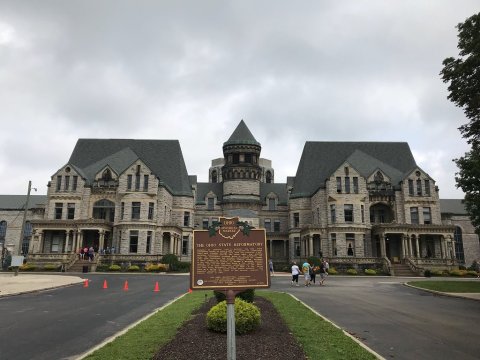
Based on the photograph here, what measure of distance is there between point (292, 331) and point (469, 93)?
22314 mm

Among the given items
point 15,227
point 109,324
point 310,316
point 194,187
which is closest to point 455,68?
point 310,316

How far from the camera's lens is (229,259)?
8.78 meters

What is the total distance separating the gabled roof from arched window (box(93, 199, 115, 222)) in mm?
24478

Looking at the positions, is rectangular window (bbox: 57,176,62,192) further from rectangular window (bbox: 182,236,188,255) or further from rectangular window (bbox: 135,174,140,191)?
rectangular window (bbox: 182,236,188,255)

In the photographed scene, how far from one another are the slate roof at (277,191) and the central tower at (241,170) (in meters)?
3.35

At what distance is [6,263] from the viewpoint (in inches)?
2115

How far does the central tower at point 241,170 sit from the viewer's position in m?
69.5

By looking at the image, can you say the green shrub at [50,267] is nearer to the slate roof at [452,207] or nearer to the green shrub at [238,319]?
the green shrub at [238,319]

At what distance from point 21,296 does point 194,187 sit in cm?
4946

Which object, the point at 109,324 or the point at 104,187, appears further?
the point at 104,187

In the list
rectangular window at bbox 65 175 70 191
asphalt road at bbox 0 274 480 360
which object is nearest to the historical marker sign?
asphalt road at bbox 0 274 480 360

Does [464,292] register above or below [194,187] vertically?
below

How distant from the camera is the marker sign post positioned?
8516 millimetres

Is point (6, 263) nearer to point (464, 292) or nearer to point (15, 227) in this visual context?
point (15, 227)
